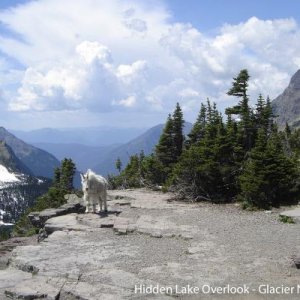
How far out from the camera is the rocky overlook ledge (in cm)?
1304

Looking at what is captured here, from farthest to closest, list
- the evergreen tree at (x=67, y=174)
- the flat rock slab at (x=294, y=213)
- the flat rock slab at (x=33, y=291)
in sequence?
the evergreen tree at (x=67, y=174), the flat rock slab at (x=294, y=213), the flat rock slab at (x=33, y=291)

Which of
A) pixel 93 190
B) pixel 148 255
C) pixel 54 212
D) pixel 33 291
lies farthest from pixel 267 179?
pixel 33 291

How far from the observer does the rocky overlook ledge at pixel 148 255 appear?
42.8 ft

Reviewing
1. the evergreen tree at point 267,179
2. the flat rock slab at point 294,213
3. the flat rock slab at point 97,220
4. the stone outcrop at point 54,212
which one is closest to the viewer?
the flat rock slab at point 97,220

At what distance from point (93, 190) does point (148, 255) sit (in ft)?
27.1

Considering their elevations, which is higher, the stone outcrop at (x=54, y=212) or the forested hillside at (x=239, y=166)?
the forested hillside at (x=239, y=166)

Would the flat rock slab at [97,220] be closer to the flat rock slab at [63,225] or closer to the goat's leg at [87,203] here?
the flat rock slab at [63,225]

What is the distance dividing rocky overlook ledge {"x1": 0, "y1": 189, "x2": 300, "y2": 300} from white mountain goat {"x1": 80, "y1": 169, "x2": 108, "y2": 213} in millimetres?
929

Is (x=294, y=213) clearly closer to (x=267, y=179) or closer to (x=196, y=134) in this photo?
(x=267, y=179)

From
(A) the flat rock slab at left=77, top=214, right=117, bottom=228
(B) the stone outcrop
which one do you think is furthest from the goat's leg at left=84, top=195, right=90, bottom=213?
(B) the stone outcrop

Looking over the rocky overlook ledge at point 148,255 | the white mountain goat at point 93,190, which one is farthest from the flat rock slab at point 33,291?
the white mountain goat at point 93,190

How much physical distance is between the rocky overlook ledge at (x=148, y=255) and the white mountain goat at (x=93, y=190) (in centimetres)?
93

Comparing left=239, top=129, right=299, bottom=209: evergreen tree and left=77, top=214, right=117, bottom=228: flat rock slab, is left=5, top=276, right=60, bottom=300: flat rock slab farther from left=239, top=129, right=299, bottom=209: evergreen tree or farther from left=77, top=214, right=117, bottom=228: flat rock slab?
left=239, top=129, right=299, bottom=209: evergreen tree

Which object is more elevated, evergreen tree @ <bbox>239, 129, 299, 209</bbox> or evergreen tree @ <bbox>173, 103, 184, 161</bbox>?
evergreen tree @ <bbox>173, 103, 184, 161</bbox>
